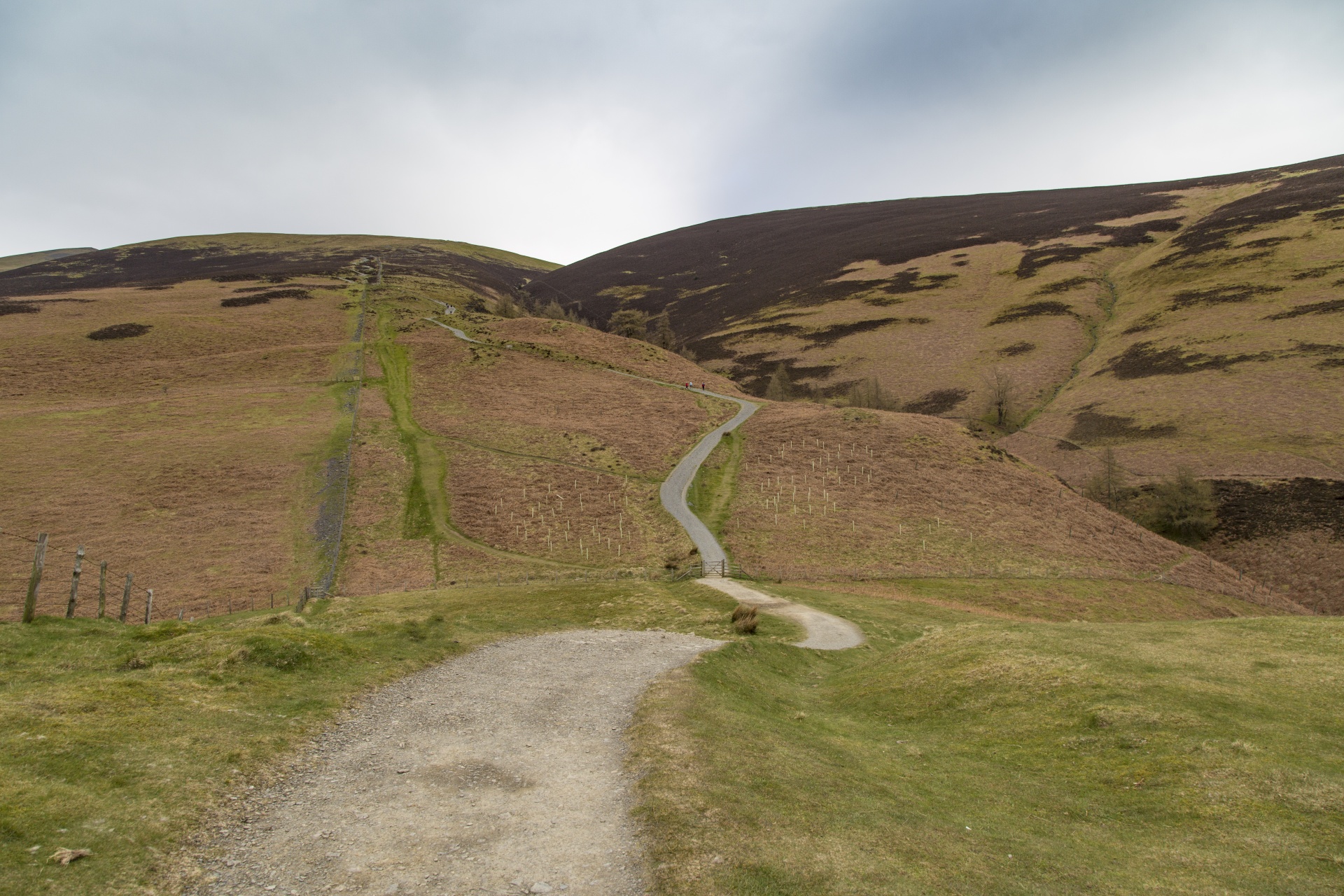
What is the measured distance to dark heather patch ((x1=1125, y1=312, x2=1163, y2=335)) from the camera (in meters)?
103

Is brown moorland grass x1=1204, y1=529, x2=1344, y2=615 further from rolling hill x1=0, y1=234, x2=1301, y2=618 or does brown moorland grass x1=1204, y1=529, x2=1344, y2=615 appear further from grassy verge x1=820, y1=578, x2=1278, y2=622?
grassy verge x1=820, y1=578, x2=1278, y2=622

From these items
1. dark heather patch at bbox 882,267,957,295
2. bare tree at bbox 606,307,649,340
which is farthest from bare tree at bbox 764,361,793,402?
dark heather patch at bbox 882,267,957,295

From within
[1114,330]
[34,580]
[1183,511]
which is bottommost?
[1183,511]

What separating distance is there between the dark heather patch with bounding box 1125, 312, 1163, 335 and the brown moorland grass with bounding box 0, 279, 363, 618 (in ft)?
364

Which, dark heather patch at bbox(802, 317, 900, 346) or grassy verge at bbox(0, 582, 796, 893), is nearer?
grassy verge at bbox(0, 582, 796, 893)

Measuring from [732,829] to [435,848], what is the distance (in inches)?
170

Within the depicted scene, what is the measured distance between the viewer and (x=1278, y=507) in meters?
61.2

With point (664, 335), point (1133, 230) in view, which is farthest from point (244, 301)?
point (1133, 230)

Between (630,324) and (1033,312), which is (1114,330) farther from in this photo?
(630,324)

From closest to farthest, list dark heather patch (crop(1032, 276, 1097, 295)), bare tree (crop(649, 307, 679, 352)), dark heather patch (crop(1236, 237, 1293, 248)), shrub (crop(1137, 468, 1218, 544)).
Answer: shrub (crop(1137, 468, 1218, 544)) → dark heather patch (crop(1236, 237, 1293, 248)) → dark heather patch (crop(1032, 276, 1097, 295)) → bare tree (crop(649, 307, 679, 352))

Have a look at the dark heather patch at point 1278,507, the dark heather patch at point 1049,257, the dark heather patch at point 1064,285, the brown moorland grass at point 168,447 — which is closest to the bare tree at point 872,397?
the dark heather patch at point 1278,507

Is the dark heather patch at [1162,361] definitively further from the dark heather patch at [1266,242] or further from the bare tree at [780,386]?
the bare tree at [780,386]

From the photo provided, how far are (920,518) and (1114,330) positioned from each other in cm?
7536

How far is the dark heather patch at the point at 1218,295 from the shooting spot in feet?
329
